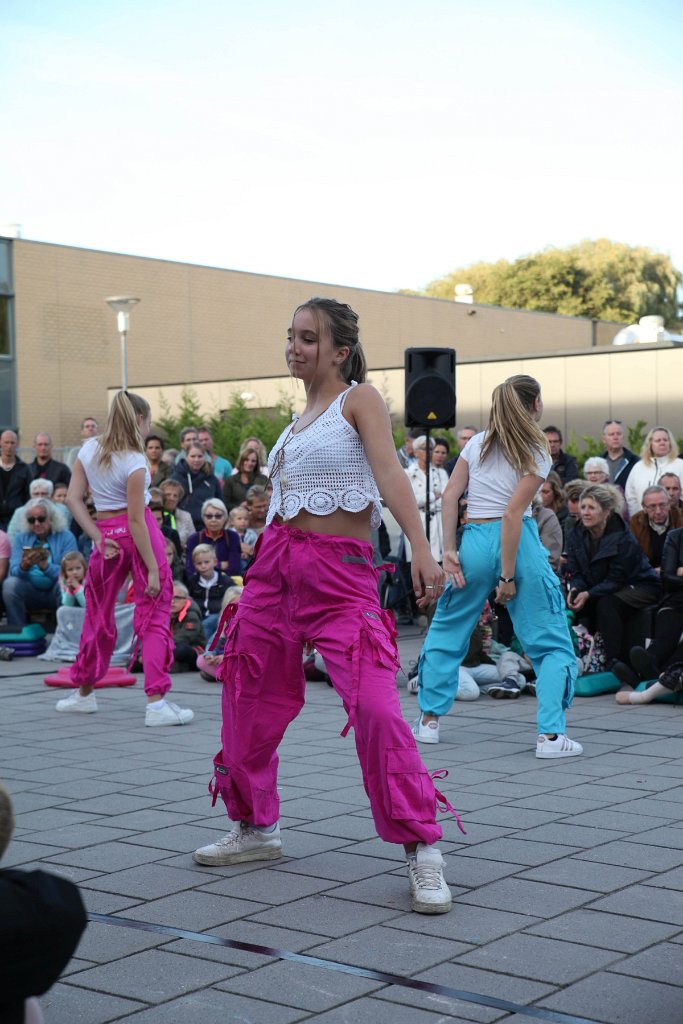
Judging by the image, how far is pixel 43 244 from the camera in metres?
28.0

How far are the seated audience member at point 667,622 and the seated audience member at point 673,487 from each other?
5.37 feet

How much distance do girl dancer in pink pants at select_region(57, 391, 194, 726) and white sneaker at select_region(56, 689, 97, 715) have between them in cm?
53

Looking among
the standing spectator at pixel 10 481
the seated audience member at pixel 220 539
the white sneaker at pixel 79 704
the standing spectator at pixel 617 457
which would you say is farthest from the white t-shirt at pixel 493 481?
the standing spectator at pixel 10 481

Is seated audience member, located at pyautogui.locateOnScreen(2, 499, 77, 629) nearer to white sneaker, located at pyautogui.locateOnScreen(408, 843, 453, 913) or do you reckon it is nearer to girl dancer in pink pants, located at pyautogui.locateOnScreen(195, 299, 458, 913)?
girl dancer in pink pants, located at pyautogui.locateOnScreen(195, 299, 458, 913)

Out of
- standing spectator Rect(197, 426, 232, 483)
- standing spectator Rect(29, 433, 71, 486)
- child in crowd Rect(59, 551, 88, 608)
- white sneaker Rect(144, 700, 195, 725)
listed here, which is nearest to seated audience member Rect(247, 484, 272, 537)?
child in crowd Rect(59, 551, 88, 608)

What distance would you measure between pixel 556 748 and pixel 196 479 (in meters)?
7.34

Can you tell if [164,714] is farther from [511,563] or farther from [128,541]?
[511,563]

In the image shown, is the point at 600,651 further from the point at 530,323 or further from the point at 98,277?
the point at 530,323

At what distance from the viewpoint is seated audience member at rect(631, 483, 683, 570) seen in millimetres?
10039

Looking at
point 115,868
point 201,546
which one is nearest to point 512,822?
point 115,868

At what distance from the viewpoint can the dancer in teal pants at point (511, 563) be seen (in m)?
6.50

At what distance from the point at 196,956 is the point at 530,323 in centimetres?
3770

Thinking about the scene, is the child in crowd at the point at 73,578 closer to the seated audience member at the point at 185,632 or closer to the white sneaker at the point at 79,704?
the seated audience member at the point at 185,632

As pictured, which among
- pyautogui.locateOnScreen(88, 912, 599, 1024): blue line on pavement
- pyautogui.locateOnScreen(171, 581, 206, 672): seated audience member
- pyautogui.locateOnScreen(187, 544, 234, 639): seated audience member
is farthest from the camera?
pyautogui.locateOnScreen(187, 544, 234, 639): seated audience member
